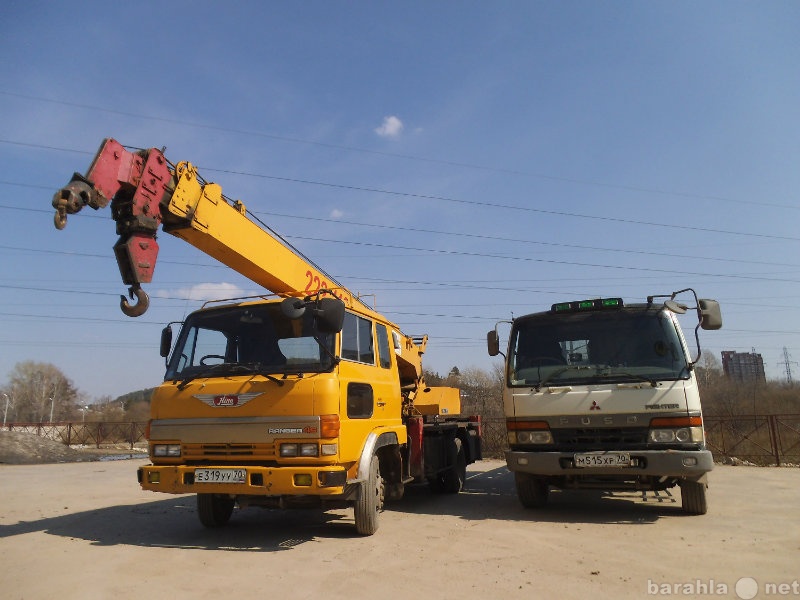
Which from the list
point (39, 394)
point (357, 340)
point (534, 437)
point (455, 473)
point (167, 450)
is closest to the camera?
point (167, 450)

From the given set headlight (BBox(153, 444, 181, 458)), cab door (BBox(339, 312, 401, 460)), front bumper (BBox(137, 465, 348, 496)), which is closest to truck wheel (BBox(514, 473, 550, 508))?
→ cab door (BBox(339, 312, 401, 460))

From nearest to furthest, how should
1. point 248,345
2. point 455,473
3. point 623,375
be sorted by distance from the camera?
point 248,345 → point 623,375 → point 455,473

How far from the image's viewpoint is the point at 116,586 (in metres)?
4.18

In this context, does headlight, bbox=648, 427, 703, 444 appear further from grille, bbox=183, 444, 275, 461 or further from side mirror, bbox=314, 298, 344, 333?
grille, bbox=183, 444, 275, 461

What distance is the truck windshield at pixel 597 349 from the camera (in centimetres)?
651

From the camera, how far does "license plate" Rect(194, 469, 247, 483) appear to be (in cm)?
513

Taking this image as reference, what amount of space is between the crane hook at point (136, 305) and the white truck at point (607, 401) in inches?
178

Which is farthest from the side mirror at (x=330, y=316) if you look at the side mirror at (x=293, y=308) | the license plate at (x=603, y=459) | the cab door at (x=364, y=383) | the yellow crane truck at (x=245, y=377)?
the license plate at (x=603, y=459)

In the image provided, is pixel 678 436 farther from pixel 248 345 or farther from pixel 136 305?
pixel 136 305

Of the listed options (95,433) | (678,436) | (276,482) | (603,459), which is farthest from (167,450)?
(95,433)

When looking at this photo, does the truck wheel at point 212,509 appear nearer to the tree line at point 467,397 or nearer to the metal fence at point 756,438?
the tree line at point 467,397

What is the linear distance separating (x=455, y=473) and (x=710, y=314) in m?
4.99

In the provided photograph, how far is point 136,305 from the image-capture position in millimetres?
5293

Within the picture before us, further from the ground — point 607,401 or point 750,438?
point 607,401
